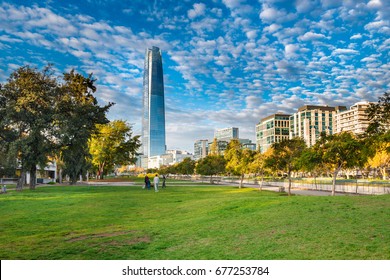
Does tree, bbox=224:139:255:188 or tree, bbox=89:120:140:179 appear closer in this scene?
tree, bbox=224:139:255:188

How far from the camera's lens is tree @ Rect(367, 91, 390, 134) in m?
23.8

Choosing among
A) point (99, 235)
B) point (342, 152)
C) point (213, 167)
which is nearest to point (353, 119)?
point (213, 167)

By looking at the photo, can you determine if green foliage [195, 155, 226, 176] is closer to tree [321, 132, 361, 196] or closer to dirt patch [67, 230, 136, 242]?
tree [321, 132, 361, 196]

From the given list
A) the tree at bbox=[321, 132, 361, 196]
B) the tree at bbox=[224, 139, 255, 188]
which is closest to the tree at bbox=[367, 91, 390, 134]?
the tree at bbox=[321, 132, 361, 196]

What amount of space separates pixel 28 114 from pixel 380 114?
1231 inches

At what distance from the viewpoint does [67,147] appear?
4088cm

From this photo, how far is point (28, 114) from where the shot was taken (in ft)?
116

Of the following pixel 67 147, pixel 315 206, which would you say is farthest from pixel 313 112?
pixel 315 206

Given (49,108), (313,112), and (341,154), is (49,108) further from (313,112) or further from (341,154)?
(313,112)

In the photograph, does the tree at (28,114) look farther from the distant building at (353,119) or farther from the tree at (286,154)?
the distant building at (353,119)

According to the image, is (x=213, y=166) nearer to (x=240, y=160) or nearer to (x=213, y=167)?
(x=213, y=167)

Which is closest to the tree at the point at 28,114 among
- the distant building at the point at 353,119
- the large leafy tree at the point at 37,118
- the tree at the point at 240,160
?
the large leafy tree at the point at 37,118

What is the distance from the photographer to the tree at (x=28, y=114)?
34688 millimetres

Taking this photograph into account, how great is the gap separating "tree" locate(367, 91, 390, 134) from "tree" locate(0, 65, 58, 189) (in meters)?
28.8
